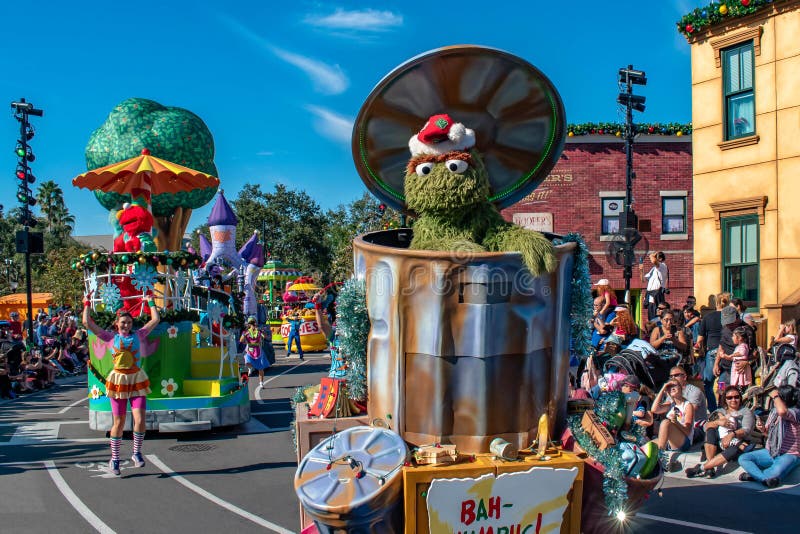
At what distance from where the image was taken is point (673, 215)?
69.3 ft

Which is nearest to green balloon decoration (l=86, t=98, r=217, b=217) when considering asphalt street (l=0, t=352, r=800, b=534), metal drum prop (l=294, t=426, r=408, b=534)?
asphalt street (l=0, t=352, r=800, b=534)

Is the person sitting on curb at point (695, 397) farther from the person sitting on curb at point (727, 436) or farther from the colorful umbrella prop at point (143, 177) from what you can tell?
the colorful umbrella prop at point (143, 177)

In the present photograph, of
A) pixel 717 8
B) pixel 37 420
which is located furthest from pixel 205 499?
pixel 717 8

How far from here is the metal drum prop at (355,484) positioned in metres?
4.00

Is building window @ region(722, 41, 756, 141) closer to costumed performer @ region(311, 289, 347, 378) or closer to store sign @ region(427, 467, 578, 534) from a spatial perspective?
costumed performer @ region(311, 289, 347, 378)

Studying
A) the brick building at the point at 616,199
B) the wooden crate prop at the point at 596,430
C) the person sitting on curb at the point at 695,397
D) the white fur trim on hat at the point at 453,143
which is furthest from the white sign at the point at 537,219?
the wooden crate prop at the point at 596,430

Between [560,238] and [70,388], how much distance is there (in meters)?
14.6

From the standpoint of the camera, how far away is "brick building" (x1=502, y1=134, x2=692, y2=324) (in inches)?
821

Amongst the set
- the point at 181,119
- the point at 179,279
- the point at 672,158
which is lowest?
the point at 179,279

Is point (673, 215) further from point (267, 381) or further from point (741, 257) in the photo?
point (267, 381)

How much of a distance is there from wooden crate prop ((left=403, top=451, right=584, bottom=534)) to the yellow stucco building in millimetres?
9355

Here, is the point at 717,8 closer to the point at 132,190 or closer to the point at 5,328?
the point at 132,190

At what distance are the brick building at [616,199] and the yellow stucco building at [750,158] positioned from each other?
6.58 m

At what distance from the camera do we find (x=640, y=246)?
20406mm
